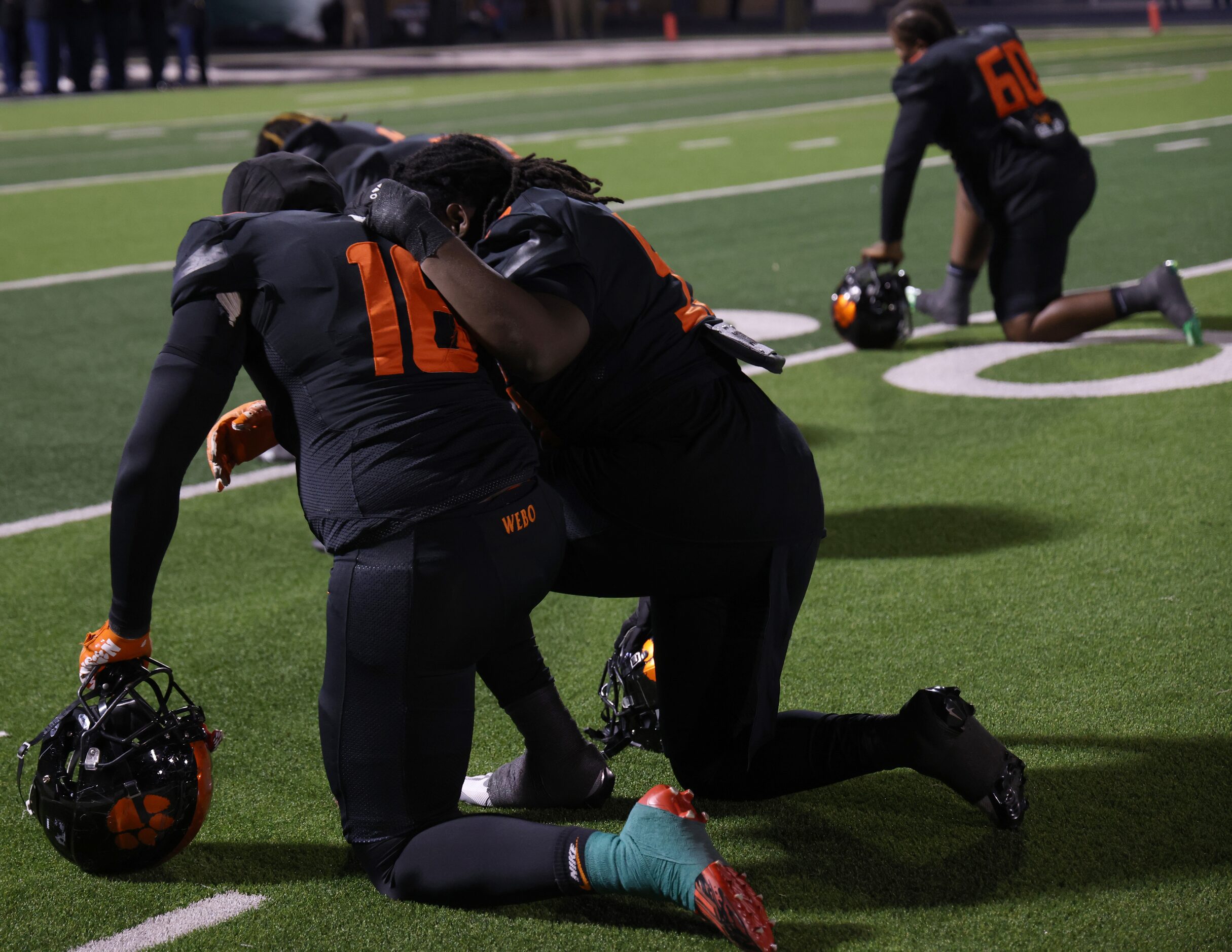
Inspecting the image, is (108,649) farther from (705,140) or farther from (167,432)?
(705,140)

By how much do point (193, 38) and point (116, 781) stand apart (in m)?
29.5

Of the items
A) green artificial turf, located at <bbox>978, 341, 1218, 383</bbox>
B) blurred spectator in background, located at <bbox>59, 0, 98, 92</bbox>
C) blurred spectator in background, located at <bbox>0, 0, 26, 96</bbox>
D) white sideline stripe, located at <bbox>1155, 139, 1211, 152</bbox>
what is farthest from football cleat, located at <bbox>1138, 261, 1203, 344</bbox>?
blurred spectator in background, located at <bbox>0, 0, 26, 96</bbox>

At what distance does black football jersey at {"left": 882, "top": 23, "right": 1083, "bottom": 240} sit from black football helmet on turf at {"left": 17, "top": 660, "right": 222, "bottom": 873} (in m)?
5.30

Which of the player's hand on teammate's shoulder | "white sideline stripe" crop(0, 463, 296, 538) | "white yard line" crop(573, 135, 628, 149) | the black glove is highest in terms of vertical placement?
the black glove

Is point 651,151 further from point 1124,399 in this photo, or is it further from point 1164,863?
point 1164,863

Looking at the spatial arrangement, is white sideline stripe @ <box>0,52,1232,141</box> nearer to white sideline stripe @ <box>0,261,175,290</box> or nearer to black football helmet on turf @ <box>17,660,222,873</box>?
white sideline stripe @ <box>0,261,175,290</box>

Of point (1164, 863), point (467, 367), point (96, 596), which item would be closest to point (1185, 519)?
point (1164, 863)

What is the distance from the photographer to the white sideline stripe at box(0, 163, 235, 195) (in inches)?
628

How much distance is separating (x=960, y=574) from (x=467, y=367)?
240 cm

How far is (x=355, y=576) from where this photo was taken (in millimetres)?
2992

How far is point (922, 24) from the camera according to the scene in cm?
788

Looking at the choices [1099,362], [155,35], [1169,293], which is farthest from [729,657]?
[155,35]

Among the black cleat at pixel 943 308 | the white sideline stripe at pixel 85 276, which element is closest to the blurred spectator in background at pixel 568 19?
the white sideline stripe at pixel 85 276

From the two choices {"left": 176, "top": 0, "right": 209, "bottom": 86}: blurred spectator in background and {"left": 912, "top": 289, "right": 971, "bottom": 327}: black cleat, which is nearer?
{"left": 912, "top": 289, "right": 971, "bottom": 327}: black cleat
